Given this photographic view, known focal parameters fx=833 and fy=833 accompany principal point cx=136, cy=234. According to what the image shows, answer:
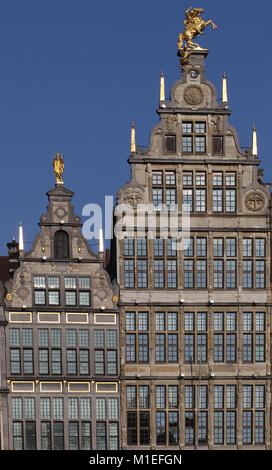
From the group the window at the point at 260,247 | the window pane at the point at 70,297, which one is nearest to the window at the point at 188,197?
the window at the point at 260,247

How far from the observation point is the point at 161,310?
49625 mm

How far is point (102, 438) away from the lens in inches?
1934

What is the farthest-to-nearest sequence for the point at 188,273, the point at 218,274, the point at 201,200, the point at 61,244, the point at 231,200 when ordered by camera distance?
1. the point at 231,200
2. the point at 201,200
3. the point at 218,274
4. the point at 188,273
5. the point at 61,244

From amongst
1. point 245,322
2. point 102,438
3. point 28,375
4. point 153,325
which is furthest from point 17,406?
point 245,322

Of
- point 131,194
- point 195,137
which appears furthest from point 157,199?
point 195,137

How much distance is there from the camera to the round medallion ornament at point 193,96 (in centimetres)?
5034

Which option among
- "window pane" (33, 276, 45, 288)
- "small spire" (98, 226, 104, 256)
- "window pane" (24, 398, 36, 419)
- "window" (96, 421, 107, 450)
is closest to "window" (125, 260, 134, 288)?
"small spire" (98, 226, 104, 256)

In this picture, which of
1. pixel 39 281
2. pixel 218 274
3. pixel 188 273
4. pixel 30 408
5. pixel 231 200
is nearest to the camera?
pixel 30 408

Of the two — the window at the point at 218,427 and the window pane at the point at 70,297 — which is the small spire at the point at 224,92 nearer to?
the window pane at the point at 70,297

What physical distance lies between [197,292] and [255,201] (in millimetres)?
6553

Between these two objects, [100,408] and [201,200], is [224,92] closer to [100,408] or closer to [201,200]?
[201,200]

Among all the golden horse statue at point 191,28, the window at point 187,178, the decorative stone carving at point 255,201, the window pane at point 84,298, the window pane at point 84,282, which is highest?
the golden horse statue at point 191,28

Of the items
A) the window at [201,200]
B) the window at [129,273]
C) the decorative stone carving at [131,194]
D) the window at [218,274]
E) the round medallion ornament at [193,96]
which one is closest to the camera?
the window at [129,273]

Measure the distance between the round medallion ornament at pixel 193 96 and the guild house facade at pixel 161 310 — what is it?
2.4 inches
